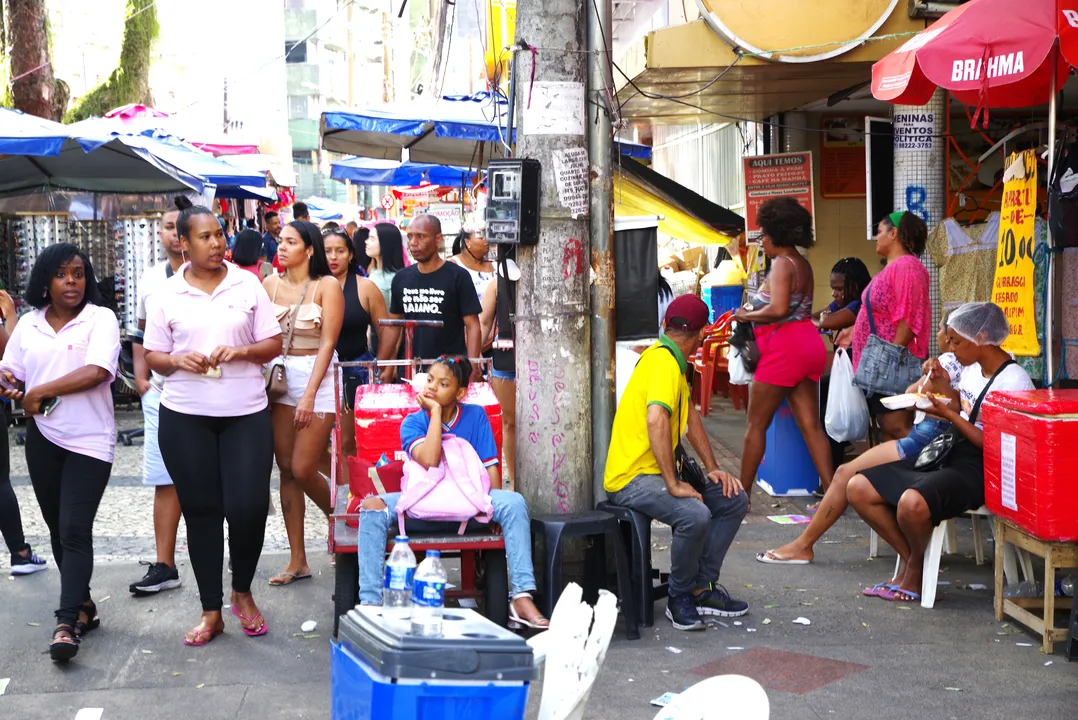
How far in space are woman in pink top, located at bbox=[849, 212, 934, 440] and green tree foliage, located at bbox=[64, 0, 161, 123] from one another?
16.2 meters

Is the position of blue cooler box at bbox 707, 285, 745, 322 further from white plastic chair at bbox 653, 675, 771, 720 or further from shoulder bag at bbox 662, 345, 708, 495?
white plastic chair at bbox 653, 675, 771, 720

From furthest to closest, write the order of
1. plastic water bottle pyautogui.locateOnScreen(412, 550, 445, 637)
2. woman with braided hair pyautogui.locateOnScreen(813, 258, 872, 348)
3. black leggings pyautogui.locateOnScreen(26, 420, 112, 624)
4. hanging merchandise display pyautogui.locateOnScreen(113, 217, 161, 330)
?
hanging merchandise display pyautogui.locateOnScreen(113, 217, 161, 330), woman with braided hair pyautogui.locateOnScreen(813, 258, 872, 348), black leggings pyautogui.locateOnScreen(26, 420, 112, 624), plastic water bottle pyautogui.locateOnScreen(412, 550, 445, 637)

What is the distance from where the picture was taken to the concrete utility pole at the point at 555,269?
5945mm

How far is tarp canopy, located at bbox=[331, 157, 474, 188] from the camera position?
59.2 feet

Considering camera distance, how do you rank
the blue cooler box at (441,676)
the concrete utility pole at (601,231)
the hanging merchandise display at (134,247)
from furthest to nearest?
the hanging merchandise display at (134,247) < the concrete utility pole at (601,231) < the blue cooler box at (441,676)

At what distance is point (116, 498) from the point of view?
9.06 meters

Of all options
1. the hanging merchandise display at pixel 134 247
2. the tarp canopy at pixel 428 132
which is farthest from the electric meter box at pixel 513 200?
the hanging merchandise display at pixel 134 247

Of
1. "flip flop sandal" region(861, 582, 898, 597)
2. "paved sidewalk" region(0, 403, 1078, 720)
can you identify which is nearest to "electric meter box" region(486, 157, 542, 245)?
"paved sidewalk" region(0, 403, 1078, 720)

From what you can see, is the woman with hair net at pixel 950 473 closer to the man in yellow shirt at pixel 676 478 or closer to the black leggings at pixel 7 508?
the man in yellow shirt at pixel 676 478

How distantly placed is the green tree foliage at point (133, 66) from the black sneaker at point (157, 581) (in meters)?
16.0

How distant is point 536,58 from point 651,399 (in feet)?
5.81

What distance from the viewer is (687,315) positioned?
226 inches

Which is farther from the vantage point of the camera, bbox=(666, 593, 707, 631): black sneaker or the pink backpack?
bbox=(666, 593, 707, 631): black sneaker

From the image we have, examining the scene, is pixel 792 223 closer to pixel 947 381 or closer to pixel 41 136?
pixel 947 381
